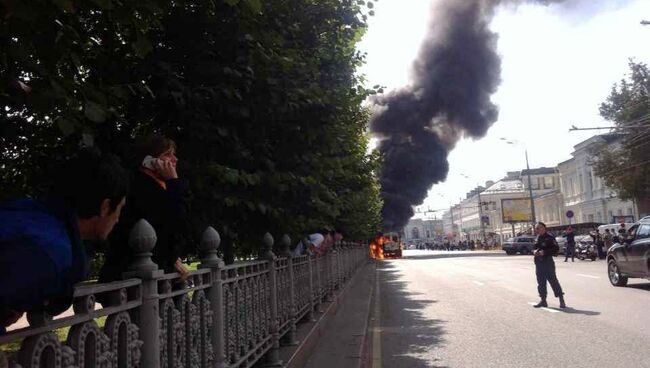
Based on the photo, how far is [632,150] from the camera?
35969mm

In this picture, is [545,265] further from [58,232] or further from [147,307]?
[58,232]

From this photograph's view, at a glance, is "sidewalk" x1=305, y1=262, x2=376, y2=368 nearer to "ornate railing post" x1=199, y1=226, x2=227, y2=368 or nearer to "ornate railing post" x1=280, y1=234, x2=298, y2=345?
"ornate railing post" x1=280, y1=234, x2=298, y2=345

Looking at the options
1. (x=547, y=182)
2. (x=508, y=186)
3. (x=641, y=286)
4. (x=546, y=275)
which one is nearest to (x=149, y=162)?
(x=546, y=275)

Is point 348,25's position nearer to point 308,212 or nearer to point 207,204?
point 308,212

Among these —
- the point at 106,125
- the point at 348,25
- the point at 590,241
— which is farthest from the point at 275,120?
the point at 590,241

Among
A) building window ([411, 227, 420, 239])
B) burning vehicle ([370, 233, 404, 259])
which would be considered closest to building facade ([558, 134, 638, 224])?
burning vehicle ([370, 233, 404, 259])

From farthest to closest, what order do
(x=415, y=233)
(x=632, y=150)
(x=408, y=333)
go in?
(x=415, y=233)
(x=632, y=150)
(x=408, y=333)

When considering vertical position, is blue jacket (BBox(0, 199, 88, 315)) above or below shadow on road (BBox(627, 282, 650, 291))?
above

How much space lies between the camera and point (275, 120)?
198 inches

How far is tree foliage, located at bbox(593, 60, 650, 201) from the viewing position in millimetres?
34969

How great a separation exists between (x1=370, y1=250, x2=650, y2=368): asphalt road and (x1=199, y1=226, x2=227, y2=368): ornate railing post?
3.46m

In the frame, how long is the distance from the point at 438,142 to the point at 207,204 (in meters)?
44.2

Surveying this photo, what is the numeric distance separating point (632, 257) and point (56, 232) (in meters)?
14.5

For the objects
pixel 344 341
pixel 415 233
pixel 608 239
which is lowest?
pixel 344 341
